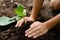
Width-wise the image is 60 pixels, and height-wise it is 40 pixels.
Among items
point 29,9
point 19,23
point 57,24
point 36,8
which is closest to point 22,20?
point 19,23

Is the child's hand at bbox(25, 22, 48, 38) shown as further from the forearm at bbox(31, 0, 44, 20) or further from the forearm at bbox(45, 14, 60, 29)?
the forearm at bbox(31, 0, 44, 20)

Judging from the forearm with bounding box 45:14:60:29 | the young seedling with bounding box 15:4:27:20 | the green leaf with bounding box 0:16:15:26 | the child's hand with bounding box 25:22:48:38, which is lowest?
the green leaf with bounding box 0:16:15:26

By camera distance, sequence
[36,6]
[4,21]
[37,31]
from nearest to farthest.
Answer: [37,31], [36,6], [4,21]

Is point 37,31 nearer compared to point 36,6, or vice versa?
point 37,31

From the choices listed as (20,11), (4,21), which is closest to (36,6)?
(20,11)

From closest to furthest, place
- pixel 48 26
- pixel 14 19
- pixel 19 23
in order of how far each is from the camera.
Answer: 1. pixel 48 26
2. pixel 19 23
3. pixel 14 19

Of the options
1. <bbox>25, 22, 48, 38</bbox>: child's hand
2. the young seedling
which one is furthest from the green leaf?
<bbox>25, 22, 48, 38</bbox>: child's hand

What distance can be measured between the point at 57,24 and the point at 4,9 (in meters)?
0.59

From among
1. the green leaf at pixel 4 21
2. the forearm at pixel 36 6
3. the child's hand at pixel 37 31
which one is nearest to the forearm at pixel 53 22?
the child's hand at pixel 37 31

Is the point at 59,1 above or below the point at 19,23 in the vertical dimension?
above

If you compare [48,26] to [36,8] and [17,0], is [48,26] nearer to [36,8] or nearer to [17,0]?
[36,8]

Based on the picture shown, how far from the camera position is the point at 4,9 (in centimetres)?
185

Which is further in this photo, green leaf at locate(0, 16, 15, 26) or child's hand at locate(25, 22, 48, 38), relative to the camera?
green leaf at locate(0, 16, 15, 26)

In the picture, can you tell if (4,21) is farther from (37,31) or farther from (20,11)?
(37,31)
